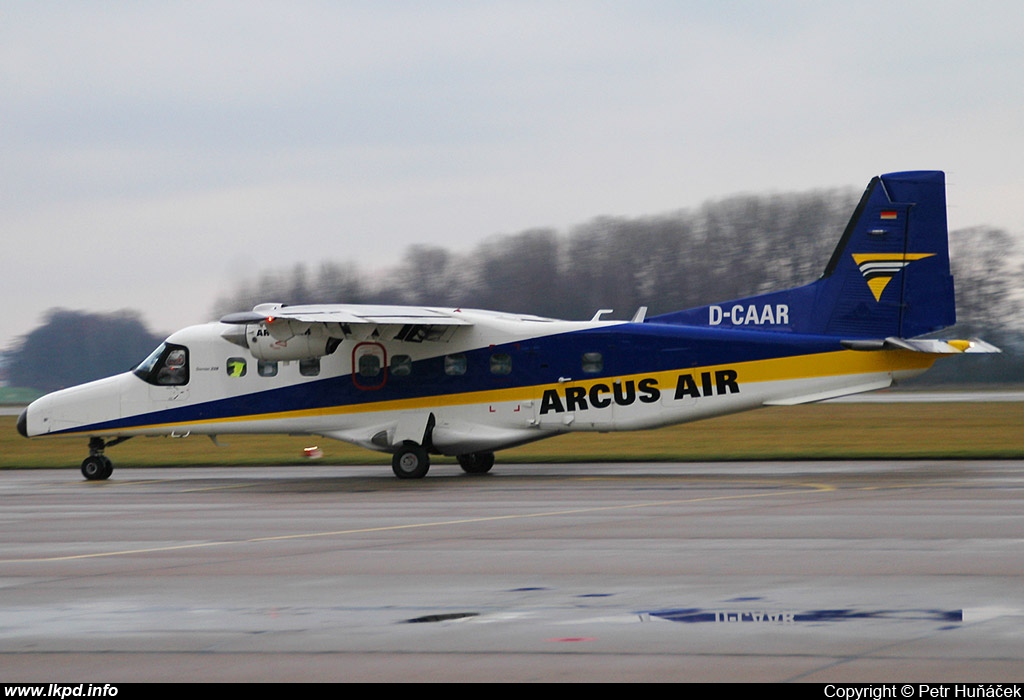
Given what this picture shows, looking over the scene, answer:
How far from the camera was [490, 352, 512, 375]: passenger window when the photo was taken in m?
22.1

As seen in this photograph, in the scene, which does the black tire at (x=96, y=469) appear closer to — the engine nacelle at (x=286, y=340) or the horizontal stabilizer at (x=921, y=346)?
the engine nacelle at (x=286, y=340)

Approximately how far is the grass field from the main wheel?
16.4ft

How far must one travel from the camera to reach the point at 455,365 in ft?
73.1

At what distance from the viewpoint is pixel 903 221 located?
67.9 feet

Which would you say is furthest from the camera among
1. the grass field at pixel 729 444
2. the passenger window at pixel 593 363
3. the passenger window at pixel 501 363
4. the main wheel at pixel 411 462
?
the grass field at pixel 729 444

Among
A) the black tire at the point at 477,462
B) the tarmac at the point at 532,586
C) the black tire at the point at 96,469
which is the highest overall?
the tarmac at the point at 532,586

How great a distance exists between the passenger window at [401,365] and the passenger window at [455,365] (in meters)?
0.72

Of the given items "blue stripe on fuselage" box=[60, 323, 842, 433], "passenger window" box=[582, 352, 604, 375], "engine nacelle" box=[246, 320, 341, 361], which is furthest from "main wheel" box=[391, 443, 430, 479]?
"passenger window" box=[582, 352, 604, 375]

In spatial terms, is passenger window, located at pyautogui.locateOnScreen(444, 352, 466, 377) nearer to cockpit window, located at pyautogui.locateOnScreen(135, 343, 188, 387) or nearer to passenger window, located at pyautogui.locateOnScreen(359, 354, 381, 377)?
passenger window, located at pyautogui.locateOnScreen(359, 354, 381, 377)

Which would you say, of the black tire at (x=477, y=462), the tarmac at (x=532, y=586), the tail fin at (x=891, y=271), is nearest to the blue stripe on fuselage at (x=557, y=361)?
the tail fin at (x=891, y=271)

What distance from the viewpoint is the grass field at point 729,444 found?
1041 inches

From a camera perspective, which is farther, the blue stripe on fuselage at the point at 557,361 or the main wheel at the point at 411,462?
the main wheel at the point at 411,462

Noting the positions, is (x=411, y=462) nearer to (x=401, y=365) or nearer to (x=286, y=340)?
(x=401, y=365)

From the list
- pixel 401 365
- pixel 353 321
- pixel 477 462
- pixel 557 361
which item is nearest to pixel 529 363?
pixel 557 361
